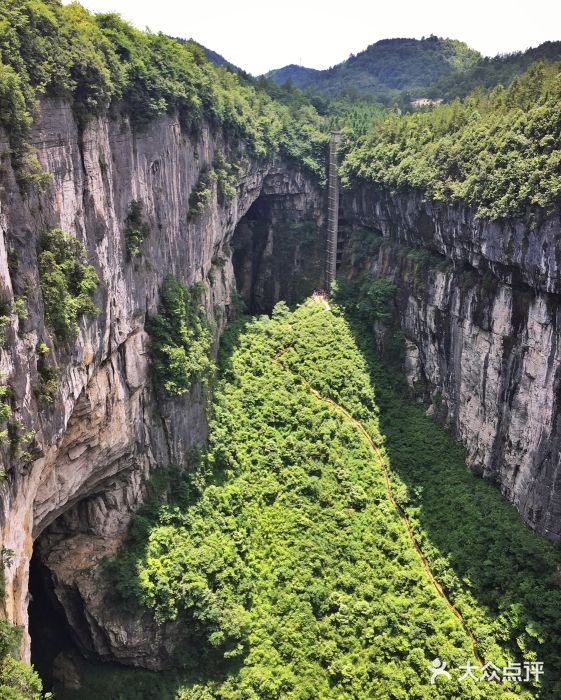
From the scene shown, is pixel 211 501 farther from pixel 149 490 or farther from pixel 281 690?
pixel 281 690

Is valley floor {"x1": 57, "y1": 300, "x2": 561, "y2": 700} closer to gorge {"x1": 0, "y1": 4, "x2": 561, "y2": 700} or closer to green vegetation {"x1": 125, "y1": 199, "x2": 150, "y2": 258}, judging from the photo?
gorge {"x1": 0, "y1": 4, "x2": 561, "y2": 700}

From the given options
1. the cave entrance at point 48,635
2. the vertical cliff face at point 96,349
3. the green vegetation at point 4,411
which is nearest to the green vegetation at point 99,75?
the vertical cliff face at point 96,349

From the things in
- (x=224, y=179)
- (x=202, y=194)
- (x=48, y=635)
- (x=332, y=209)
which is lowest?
(x=48, y=635)

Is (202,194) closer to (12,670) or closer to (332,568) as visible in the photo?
(332,568)

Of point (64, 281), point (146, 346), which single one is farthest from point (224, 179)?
point (64, 281)

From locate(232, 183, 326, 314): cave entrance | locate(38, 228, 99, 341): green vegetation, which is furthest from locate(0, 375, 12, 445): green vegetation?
locate(232, 183, 326, 314): cave entrance

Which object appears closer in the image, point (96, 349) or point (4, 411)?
point (4, 411)

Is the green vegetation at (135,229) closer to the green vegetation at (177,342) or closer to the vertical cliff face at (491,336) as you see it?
the green vegetation at (177,342)
